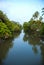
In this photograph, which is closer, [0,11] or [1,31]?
[1,31]

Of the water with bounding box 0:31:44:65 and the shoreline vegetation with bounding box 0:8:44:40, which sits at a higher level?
the shoreline vegetation with bounding box 0:8:44:40

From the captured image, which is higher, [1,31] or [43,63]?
[1,31]

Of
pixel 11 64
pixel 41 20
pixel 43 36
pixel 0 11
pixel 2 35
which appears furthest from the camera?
pixel 41 20

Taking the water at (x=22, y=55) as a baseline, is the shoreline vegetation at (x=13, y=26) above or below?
above

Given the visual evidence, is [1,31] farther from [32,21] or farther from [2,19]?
[32,21]

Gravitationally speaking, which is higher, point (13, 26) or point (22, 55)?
point (13, 26)

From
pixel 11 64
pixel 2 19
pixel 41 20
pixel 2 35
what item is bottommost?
pixel 11 64

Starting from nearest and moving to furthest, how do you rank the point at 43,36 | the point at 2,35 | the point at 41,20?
the point at 2,35
the point at 43,36
the point at 41,20

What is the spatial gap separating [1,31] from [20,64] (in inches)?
1082

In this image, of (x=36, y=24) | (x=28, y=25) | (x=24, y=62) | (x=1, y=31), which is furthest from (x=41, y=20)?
(x=24, y=62)

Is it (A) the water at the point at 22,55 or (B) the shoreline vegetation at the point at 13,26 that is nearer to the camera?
(A) the water at the point at 22,55

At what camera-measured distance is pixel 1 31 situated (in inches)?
1921

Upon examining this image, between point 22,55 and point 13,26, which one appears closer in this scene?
point 22,55

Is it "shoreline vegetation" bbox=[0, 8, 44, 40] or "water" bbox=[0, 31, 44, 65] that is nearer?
"water" bbox=[0, 31, 44, 65]
